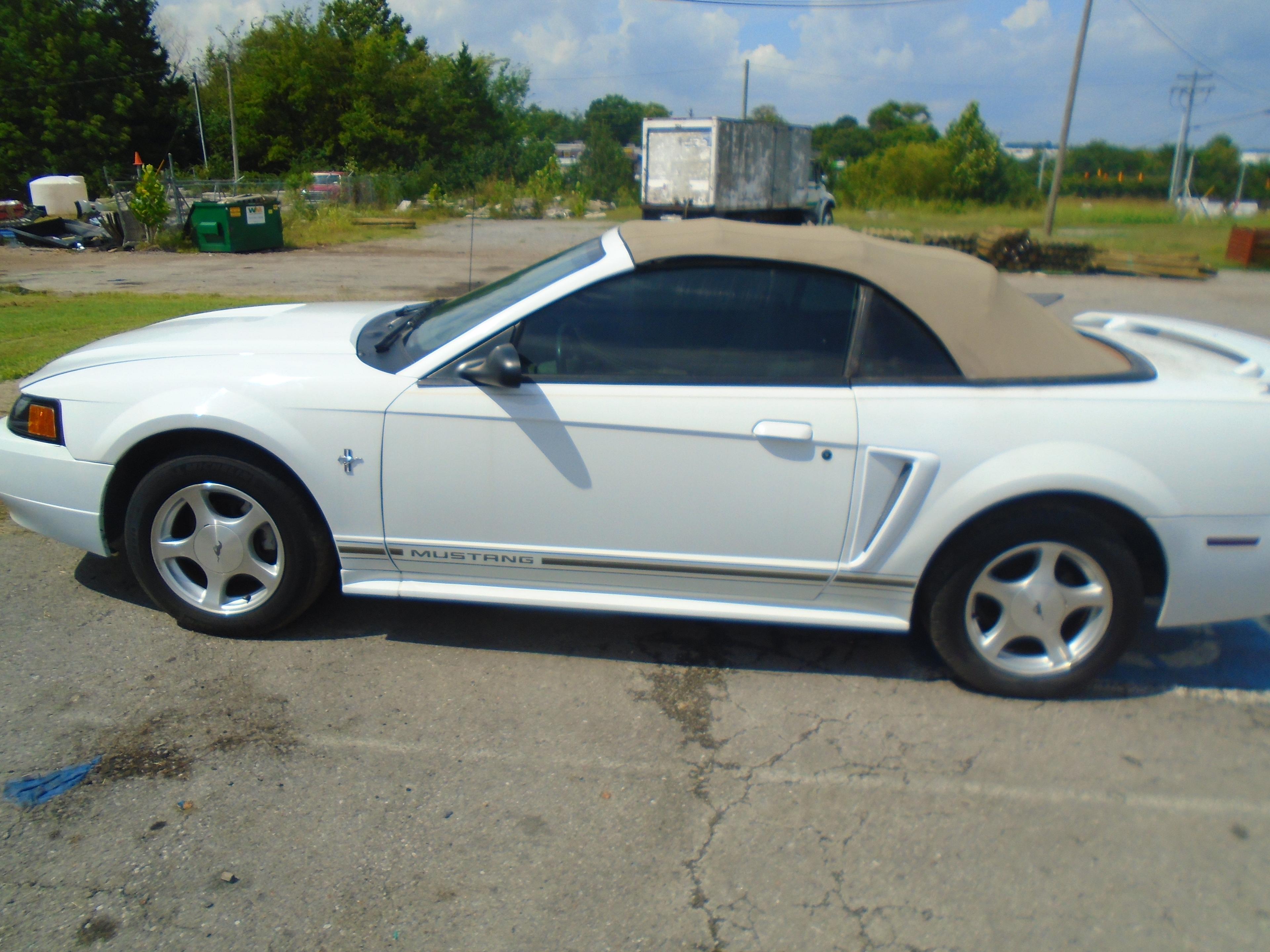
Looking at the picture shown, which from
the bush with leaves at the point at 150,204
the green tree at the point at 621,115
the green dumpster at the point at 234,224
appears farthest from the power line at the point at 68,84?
the green tree at the point at 621,115

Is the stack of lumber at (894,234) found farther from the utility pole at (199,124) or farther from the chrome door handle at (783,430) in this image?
the utility pole at (199,124)

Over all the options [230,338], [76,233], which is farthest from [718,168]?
[230,338]

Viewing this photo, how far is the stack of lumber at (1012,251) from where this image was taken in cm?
2067

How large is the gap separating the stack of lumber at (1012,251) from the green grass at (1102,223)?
922 mm

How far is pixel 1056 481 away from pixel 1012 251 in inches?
775

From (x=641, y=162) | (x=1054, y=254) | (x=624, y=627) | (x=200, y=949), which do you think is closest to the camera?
(x=200, y=949)

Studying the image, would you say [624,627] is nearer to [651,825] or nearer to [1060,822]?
[651,825]

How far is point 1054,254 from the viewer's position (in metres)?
20.7

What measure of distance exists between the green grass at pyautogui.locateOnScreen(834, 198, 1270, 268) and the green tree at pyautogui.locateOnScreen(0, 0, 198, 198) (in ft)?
100

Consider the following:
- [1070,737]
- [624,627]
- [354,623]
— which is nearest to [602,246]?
[624,627]

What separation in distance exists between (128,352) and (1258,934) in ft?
13.5

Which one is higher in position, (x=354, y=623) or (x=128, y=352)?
(x=128, y=352)

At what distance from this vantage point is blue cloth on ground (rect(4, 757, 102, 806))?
2723 millimetres

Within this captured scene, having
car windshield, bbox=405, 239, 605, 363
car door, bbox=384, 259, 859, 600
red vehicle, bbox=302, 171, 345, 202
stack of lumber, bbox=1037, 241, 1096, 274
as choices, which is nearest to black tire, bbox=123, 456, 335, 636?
car door, bbox=384, 259, 859, 600
